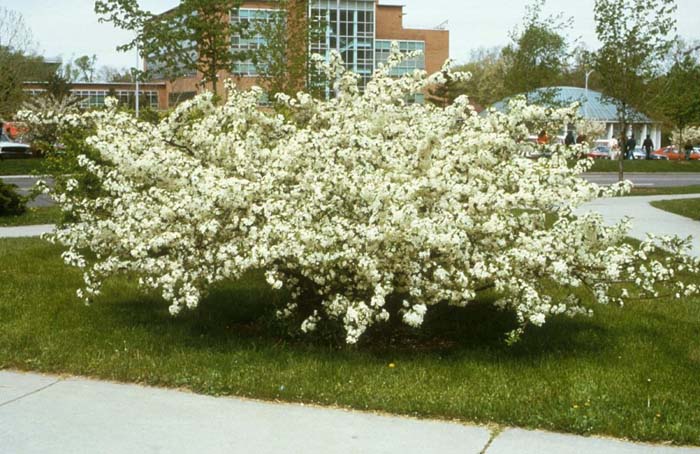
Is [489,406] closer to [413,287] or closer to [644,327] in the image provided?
[413,287]

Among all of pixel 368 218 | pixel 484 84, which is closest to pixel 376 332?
pixel 368 218

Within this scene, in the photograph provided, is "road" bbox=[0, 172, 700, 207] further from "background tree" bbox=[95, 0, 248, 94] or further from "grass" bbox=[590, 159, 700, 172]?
"background tree" bbox=[95, 0, 248, 94]

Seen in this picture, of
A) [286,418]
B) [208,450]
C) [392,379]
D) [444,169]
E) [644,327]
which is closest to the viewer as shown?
[208,450]

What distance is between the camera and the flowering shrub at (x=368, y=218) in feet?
20.2

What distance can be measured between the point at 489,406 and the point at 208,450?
1761 mm

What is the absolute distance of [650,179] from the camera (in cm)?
3512

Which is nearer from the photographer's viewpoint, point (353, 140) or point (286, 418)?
point (286, 418)

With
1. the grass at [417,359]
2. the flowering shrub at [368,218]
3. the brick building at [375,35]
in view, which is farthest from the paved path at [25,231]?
the brick building at [375,35]

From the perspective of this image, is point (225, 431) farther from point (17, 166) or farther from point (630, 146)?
point (630, 146)

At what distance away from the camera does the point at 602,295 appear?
663 cm

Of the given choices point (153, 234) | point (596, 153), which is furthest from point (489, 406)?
point (596, 153)

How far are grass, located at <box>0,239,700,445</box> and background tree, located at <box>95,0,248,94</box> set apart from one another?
571cm

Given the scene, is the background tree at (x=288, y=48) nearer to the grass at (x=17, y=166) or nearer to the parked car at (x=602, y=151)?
the grass at (x=17, y=166)

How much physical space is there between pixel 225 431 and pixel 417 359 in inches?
75.5
